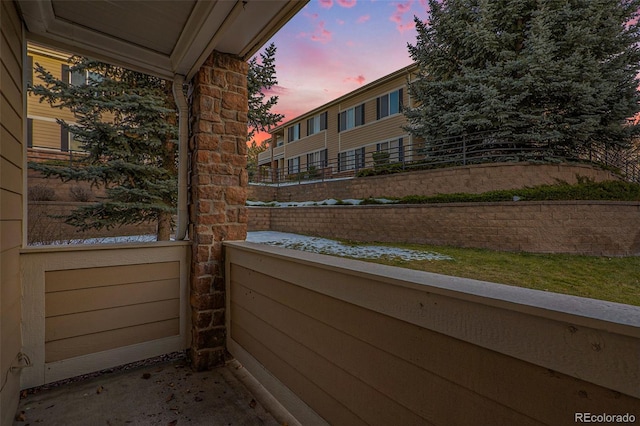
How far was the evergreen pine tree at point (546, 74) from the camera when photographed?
7.65 m

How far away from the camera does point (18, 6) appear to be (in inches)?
76.4

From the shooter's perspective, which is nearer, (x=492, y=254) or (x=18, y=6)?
(x=18, y=6)

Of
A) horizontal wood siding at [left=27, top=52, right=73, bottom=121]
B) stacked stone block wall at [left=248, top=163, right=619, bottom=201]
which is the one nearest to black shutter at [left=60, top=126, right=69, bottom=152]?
horizontal wood siding at [left=27, top=52, right=73, bottom=121]

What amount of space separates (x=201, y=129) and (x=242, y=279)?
1.34 m

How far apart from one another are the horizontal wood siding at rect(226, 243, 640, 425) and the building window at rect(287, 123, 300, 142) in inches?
709

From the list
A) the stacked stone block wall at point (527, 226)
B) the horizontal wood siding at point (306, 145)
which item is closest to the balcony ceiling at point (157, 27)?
the stacked stone block wall at point (527, 226)

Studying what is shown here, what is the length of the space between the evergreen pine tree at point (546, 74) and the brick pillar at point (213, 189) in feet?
25.2

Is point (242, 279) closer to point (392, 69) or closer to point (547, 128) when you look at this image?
point (547, 128)

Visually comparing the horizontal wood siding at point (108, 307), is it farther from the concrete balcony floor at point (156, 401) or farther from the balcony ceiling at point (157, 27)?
the balcony ceiling at point (157, 27)

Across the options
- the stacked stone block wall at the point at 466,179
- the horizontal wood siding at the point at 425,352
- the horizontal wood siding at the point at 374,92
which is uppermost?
the horizontal wood siding at the point at 374,92

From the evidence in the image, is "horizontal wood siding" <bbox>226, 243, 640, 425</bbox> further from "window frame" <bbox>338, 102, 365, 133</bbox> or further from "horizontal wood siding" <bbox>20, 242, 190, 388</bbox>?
"window frame" <bbox>338, 102, 365, 133</bbox>

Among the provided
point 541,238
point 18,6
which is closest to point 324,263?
point 18,6

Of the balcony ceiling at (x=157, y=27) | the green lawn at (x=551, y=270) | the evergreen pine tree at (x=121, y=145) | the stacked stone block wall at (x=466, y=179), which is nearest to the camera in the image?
the balcony ceiling at (x=157, y=27)

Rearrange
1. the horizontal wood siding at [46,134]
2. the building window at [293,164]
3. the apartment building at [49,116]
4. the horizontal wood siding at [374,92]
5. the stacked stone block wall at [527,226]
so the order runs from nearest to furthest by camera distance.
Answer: the stacked stone block wall at [527,226], the apartment building at [49,116], the horizontal wood siding at [46,134], the horizontal wood siding at [374,92], the building window at [293,164]
